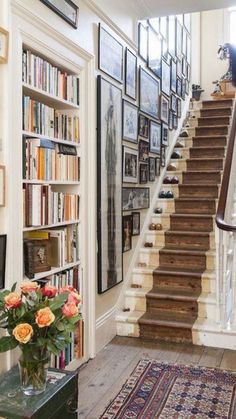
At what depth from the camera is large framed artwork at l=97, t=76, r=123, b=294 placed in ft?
10.7

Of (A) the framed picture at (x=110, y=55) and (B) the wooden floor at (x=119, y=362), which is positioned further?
(A) the framed picture at (x=110, y=55)

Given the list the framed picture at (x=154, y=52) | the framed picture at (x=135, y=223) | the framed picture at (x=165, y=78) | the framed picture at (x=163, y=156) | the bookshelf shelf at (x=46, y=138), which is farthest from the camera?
the framed picture at (x=163, y=156)

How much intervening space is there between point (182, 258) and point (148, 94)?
1750mm

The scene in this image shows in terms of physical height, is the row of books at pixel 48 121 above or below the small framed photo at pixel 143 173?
above

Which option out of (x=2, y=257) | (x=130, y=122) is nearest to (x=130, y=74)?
(x=130, y=122)

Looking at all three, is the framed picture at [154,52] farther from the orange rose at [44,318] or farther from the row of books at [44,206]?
the orange rose at [44,318]

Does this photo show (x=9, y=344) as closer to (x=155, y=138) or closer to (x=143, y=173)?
(x=143, y=173)

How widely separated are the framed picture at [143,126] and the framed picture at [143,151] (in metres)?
0.08

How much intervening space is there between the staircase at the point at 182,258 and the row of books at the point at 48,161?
4.96ft

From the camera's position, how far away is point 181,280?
4.01 metres

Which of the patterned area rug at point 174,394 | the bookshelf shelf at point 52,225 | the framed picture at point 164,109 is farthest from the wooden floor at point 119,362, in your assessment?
the framed picture at point 164,109

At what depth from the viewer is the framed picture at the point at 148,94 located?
4.21 meters

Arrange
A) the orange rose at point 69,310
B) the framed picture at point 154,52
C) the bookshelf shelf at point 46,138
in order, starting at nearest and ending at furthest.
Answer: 1. the orange rose at point 69,310
2. the bookshelf shelf at point 46,138
3. the framed picture at point 154,52

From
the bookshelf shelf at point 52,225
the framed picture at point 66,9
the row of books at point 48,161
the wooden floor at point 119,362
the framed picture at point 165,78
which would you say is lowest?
the wooden floor at point 119,362
